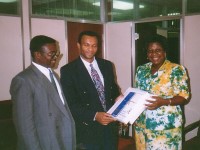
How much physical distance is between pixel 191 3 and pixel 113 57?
192cm

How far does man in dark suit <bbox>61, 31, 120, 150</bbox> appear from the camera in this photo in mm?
2207

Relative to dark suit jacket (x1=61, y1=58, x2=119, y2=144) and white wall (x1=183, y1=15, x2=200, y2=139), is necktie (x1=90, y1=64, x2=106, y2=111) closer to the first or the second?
dark suit jacket (x1=61, y1=58, x2=119, y2=144)

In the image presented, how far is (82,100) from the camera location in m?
2.22

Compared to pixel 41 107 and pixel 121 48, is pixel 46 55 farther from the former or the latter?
pixel 121 48

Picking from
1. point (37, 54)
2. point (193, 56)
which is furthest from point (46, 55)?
point (193, 56)

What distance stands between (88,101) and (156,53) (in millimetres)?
756

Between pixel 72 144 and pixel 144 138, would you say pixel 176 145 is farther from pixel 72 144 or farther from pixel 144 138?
pixel 72 144

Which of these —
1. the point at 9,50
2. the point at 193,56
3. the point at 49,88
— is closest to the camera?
the point at 49,88

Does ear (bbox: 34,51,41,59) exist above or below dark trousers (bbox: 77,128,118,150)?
above

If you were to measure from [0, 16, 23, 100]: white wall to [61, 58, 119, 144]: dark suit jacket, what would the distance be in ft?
7.22

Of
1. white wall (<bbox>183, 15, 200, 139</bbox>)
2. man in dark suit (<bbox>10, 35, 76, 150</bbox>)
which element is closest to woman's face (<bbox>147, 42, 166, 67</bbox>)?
man in dark suit (<bbox>10, 35, 76, 150</bbox>)

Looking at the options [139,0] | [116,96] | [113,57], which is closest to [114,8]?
[139,0]

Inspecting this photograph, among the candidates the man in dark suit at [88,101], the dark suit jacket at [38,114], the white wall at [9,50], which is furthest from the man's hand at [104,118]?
the white wall at [9,50]

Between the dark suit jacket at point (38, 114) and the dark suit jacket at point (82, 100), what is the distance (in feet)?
0.63
